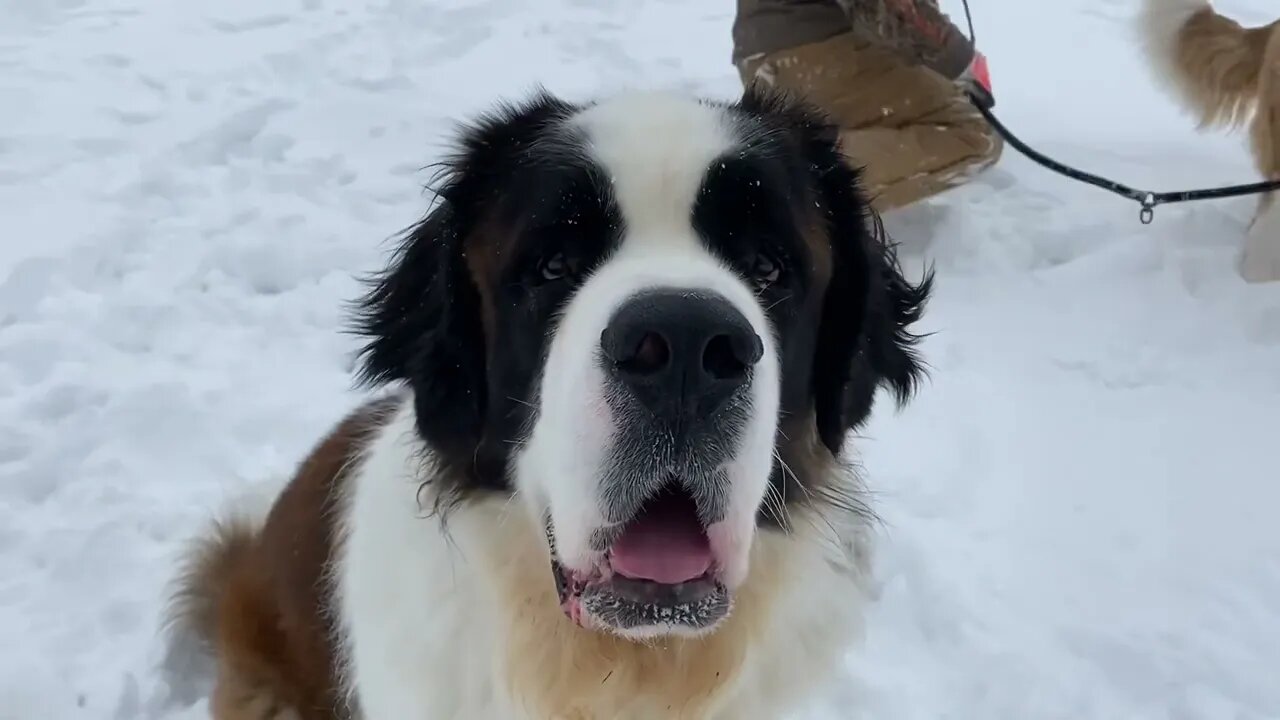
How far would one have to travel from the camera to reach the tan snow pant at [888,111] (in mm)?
4801

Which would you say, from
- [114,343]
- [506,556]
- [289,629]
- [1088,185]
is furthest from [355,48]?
[506,556]

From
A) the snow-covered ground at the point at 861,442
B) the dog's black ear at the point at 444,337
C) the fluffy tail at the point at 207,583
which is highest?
the dog's black ear at the point at 444,337

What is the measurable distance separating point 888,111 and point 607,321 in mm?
3739

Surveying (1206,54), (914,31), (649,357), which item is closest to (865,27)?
(914,31)

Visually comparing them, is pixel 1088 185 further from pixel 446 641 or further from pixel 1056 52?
pixel 446 641

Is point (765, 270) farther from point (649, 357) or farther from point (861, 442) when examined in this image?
point (861, 442)

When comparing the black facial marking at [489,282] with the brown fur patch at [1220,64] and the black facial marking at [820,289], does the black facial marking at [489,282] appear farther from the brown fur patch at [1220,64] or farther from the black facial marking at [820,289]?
the brown fur patch at [1220,64]

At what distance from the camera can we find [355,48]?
686 centimetres

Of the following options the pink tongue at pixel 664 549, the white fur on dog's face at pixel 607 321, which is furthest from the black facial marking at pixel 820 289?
the pink tongue at pixel 664 549

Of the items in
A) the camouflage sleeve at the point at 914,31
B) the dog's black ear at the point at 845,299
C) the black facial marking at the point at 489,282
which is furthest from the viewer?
the camouflage sleeve at the point at 914,31

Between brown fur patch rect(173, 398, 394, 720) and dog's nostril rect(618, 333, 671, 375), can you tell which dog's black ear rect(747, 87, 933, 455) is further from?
brown fur patch rect(173, 398, 394, 720)

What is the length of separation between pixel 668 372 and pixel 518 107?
0.88m

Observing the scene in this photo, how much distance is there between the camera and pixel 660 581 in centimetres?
173

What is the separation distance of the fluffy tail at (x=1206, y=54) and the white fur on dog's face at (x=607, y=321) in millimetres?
4137
